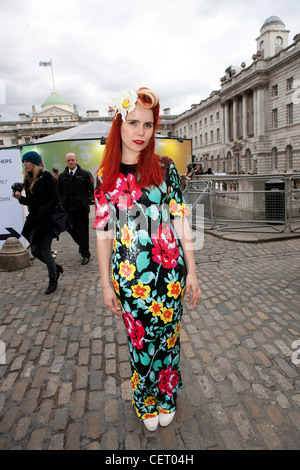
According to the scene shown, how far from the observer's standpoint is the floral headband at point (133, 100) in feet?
5.53

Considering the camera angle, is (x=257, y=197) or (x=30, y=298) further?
(x=257, y=197)

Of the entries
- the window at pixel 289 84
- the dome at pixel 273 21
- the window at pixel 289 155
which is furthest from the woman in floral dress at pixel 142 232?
the dome at pixel 273 21

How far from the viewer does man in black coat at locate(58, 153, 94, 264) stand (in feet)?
19.7

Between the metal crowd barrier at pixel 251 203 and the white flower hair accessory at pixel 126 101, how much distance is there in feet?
21.9

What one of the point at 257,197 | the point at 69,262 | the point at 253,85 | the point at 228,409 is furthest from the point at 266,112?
the point at 228,409

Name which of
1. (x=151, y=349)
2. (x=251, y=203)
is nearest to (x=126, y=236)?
(x=151, y=349)

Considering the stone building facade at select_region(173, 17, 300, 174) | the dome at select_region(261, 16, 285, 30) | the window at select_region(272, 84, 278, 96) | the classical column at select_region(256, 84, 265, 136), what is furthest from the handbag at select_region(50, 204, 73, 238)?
the dome at select_region(261, 16, 285, 30)

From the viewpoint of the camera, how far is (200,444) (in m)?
1.99

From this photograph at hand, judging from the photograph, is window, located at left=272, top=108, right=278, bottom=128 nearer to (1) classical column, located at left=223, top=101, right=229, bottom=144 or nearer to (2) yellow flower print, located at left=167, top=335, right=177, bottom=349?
(1) classical column, located at left=223, top=101, right=229, bottom=144

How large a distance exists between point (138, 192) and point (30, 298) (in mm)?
3371

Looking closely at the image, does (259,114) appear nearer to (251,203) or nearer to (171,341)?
(251,203)

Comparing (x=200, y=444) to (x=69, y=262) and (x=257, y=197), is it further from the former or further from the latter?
(x=257, y=197)

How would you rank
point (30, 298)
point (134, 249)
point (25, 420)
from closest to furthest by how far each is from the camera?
point (134, 249) < point (25, 420) < point (30, 298)

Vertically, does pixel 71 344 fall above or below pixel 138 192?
below
